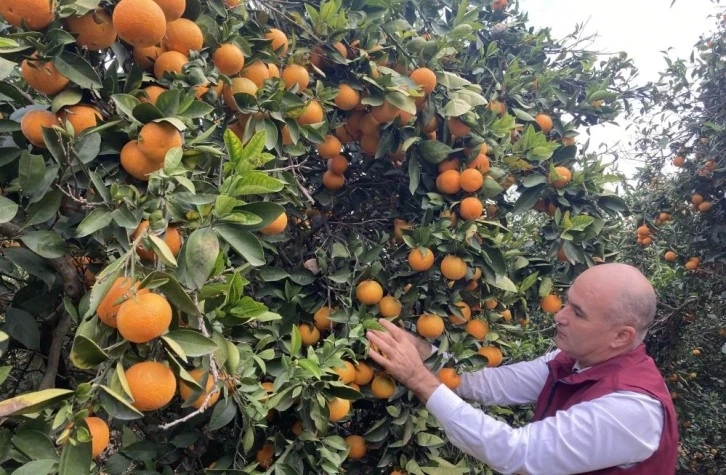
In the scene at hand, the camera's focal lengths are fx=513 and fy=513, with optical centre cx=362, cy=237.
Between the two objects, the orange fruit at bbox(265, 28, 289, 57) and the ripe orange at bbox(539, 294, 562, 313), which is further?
the ripe orange at bbox(539, 294, 562, 313)

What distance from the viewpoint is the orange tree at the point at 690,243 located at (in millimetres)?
3301

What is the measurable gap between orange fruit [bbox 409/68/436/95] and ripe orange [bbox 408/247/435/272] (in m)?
0.53

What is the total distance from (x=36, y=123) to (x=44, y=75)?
0.09 meters

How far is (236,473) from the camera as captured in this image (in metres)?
1.22

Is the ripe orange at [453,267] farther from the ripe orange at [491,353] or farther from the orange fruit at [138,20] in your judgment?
the orange fruit at [138,20]

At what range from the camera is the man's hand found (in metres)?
1.59

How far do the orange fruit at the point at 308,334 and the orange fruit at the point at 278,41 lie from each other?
856 mm

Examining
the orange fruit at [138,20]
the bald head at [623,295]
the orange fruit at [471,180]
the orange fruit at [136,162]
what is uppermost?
the orange fruit at [138,20]

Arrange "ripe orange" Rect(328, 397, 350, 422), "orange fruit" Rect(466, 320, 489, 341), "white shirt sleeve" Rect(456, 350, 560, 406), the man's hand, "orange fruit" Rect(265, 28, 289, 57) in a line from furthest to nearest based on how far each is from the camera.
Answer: "white shirt sleeve" Rect(456, 350, 560, 406) → "orange fruit" Rect(466, 320, 489, 341) → the man's hand → "orange fruit" Rect(265, 28, 289, 57) → "ripe orange" Rect(328, 397, 350, 422)

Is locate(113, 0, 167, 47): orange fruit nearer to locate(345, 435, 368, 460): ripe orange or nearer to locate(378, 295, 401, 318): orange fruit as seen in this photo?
locate(378, 295, 401, 318): orange fruit

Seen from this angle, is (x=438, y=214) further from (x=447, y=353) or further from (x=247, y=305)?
(x=247, y=305)

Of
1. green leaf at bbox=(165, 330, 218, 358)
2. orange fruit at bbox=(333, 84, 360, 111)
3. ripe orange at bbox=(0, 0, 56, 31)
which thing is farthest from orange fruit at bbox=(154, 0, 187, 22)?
green leaf at bbox=(165, 330, 218, 358)

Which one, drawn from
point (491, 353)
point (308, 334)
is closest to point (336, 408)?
point (308, 334)

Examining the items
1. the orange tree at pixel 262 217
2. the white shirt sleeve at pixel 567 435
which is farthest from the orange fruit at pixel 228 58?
the white shirt sleeve at pixel 567 435
